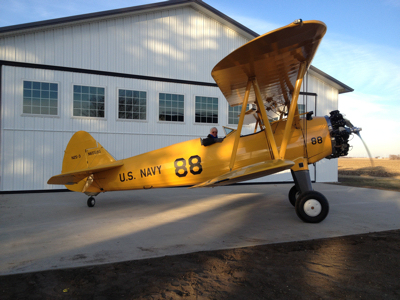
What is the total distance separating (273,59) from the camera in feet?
17.0

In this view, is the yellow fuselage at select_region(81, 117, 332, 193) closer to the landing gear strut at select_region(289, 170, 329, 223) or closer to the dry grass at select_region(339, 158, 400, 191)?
the landing gear strut at select_region(289, 170, 329, 223)

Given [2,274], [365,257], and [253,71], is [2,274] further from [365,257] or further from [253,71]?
[253,71]

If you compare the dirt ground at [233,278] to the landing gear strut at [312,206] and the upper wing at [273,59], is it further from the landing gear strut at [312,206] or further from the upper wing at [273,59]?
the upper wing at [273,59]

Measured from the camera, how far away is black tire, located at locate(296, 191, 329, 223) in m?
5.40

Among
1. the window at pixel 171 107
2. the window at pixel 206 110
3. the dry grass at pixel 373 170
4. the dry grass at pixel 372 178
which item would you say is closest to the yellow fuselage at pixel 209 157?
the window at pixel 171 107

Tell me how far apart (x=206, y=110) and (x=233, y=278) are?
11.2 m

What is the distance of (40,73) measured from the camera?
35.9ft

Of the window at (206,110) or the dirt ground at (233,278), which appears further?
the window at (206,110)

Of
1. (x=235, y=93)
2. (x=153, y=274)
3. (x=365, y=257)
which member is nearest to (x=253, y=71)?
(x=235, y=93)

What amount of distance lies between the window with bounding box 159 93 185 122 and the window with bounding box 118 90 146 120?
87 cm

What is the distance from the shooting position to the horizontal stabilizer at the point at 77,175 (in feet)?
21.3

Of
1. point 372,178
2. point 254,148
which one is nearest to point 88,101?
point 254,148

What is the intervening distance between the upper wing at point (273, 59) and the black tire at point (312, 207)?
2713 mm

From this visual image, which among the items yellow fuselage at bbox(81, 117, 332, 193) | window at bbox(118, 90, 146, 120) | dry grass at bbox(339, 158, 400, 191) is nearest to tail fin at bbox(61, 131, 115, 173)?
yellow fuselage at bbox(81, 117, 332, 193)
